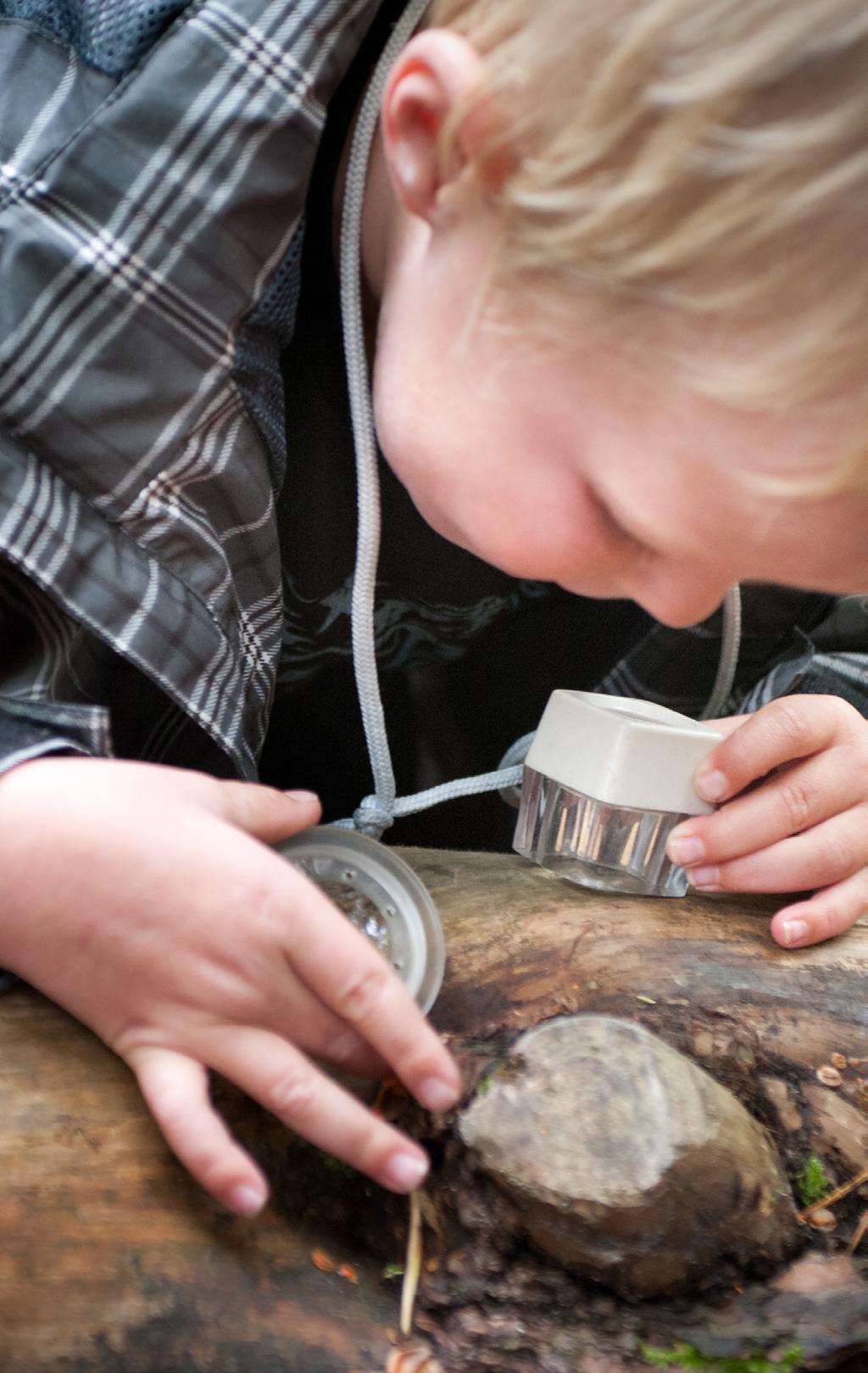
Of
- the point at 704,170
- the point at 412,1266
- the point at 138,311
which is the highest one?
the point at 704,170

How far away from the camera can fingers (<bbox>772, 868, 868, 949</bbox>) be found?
728mm

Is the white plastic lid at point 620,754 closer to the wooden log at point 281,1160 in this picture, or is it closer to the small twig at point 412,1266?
the wooden log at point 281,1160

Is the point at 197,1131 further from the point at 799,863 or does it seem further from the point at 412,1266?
the point at 799,863

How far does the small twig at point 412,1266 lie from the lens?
522mm

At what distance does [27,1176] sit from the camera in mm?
515

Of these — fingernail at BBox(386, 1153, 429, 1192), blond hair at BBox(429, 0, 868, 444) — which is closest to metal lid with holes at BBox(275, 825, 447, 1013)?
fingernail at BBox(386, 1153, 429, 1192)

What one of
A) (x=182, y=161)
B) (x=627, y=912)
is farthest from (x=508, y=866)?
(x=182, y=161)

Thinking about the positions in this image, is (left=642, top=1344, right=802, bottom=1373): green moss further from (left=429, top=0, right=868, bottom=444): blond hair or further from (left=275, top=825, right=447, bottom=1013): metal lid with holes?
(left=429, top=0, right=868, bottom=444): blond hair

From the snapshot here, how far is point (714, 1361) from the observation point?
1.66 ft

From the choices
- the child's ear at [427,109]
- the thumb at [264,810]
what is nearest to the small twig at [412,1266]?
the thumb at [264,810]

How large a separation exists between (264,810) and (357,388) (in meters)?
0.33

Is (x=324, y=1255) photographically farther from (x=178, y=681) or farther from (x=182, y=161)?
(x=182, y=161)

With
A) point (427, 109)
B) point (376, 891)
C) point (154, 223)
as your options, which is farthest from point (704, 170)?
point (376, 891)

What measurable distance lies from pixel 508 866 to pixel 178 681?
0.27 meters
